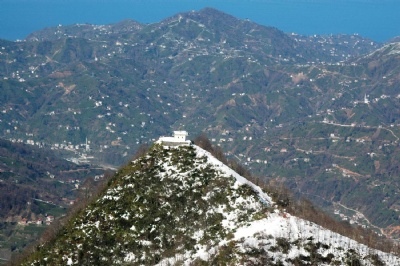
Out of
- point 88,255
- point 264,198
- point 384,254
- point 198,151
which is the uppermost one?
point 198,151

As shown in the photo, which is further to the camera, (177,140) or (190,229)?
(177,140)

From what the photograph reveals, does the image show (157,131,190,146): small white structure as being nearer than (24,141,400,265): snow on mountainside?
No

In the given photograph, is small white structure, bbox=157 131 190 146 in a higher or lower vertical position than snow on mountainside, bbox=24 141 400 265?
higher

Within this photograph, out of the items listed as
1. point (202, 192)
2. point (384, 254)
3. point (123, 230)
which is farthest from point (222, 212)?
point (384, 254)

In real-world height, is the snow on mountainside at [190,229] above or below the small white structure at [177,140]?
below

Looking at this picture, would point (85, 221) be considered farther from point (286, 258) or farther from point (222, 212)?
point (286, 258)

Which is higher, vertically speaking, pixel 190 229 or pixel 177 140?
pixel 177 140

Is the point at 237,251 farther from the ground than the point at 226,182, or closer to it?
closer to it

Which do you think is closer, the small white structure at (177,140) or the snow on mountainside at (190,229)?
the snow on mountainside at (190,229)
